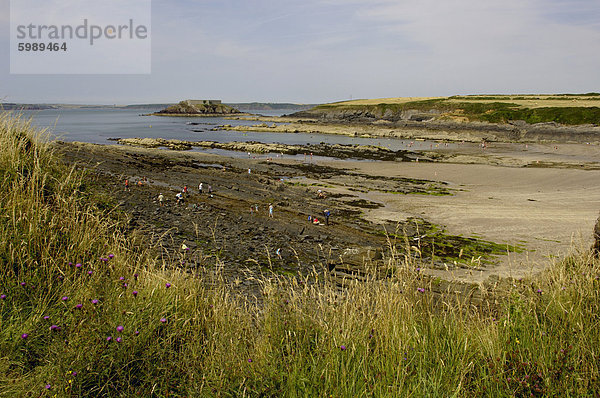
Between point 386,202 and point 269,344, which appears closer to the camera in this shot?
point 269,344

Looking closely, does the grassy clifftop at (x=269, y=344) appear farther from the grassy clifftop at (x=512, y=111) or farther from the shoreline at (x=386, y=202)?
the grassy clifftop at (x=512, y=111)

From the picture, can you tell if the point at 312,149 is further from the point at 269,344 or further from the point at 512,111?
the point at 269,344

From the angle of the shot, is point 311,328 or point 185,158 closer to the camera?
point 311,328

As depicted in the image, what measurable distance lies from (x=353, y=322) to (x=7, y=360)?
3.07m

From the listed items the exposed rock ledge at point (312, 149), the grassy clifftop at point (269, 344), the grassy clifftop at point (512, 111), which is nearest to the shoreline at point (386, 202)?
the grassy clifftop at point (269, 344)

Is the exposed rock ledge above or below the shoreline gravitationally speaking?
above

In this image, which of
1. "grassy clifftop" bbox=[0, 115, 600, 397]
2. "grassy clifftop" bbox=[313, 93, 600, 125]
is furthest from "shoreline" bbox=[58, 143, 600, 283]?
"grassy clifftop" bbox=[313, 93, 600, 125]

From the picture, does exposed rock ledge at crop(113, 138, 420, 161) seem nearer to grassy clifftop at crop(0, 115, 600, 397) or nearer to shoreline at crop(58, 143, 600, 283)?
shoreline at crop(58, 143, 600, 283)

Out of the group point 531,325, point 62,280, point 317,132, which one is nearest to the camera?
point 531,325

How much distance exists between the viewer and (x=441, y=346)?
11.5 feet

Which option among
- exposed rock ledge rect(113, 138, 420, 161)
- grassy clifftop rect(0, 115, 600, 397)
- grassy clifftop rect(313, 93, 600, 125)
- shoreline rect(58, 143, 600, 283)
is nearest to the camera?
grassy clifftop rect(0, 115, 600, 397)

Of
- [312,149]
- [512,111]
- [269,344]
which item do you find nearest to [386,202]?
[269,344]

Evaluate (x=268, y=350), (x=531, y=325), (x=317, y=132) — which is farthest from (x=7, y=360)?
(x=317, y=132)

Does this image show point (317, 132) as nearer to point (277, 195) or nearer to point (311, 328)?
Result: point (277, 195)
